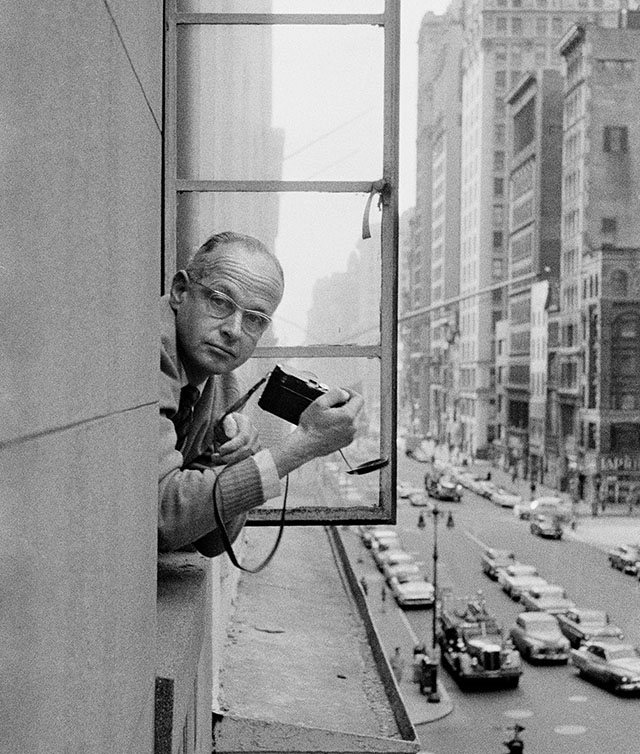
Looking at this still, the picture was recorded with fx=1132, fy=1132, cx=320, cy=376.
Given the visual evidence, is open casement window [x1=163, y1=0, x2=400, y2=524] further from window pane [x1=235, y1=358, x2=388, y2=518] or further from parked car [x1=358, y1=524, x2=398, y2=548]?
parked car [x1=358, y1=524, x2=398, y2=548]

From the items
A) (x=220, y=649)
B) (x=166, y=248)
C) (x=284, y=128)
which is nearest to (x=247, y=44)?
(x=284, y=128)

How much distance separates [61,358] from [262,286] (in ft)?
4.56

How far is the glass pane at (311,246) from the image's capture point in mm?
3322

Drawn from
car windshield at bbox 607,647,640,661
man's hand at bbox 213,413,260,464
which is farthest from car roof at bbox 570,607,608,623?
man's hand at bbox 213,413,260,464

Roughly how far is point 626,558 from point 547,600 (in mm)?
6972

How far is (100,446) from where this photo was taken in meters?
1.27

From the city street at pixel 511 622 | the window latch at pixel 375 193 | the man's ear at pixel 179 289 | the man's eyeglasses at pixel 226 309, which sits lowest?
the city street at pixel 511 622

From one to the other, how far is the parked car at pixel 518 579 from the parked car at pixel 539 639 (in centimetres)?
511

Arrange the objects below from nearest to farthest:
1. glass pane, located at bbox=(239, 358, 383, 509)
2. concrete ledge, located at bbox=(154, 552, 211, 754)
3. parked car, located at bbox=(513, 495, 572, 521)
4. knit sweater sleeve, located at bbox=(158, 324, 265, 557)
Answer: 1. concrete ledge, located at bbox=(154, 552, 211, 754)
2. knit sweater sleeve, located at bbox=(158, 324, 265, 557)
3. glass pane, located at bbox=(239, 358, 383, 509)
4. parked car, located at bbox=(513, 495, 572, 521)

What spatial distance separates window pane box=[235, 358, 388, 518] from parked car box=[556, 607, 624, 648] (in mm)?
29220

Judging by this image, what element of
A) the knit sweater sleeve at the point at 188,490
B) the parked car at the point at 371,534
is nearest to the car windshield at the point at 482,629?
the parked car at the point at 371,534

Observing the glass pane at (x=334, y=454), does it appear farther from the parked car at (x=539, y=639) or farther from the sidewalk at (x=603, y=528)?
the sidewalk at (x=603, y=528)

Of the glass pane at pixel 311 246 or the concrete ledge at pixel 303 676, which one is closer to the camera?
the glass pane at pixel 311 246

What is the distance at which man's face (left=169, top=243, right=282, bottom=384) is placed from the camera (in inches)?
94.5
